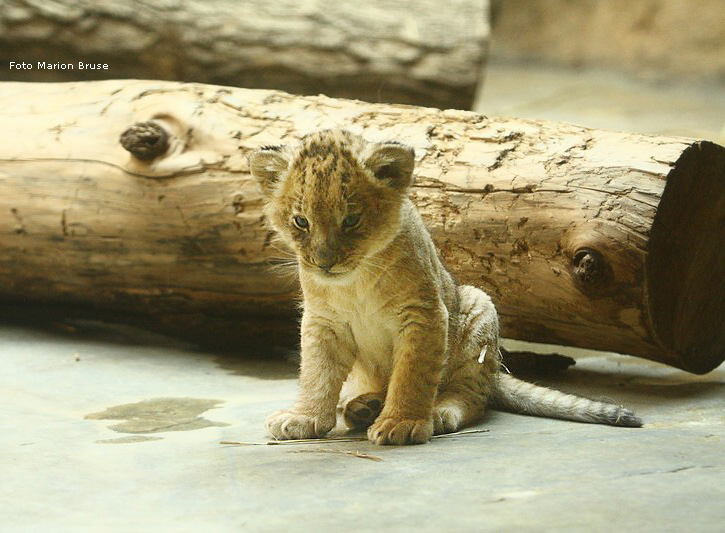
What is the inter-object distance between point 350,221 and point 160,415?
5.69 feet

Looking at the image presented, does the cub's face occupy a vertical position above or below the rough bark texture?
below

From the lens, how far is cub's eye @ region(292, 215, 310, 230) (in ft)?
15.8

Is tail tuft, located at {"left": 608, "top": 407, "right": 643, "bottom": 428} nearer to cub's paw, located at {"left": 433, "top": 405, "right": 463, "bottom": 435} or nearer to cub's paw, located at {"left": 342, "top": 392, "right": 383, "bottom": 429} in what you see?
cub's paw, located at {"left": 433, "top": 405, "right": 463, "bottom": 435}

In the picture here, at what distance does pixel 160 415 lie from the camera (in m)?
5.62

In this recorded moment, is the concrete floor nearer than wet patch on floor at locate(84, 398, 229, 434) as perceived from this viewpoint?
Yes

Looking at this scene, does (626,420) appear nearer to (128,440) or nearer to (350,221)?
(350,221)

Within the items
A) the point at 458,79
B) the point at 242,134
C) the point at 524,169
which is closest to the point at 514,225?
the point at 524,169

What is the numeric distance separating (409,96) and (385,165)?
6.04 metres

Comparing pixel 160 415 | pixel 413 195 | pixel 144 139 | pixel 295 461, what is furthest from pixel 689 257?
pixel 144 139

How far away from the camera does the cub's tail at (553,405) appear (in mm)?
5141

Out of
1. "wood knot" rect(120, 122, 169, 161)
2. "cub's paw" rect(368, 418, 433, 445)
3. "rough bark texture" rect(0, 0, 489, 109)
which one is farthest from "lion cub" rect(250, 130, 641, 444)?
"rough bark texture" rect(0, 0, 489, 109)

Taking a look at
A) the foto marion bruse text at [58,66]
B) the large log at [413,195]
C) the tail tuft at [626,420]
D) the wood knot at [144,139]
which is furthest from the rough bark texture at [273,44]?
the tail tuft at [626,420]

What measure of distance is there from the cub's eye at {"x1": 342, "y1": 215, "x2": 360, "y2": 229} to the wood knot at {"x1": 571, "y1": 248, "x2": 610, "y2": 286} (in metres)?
1.66

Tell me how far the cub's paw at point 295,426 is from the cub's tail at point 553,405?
1.16 m
